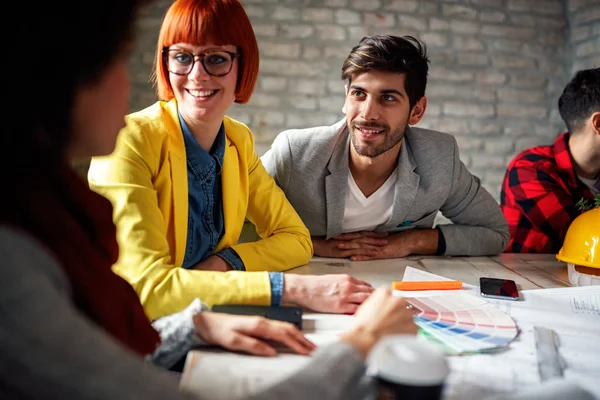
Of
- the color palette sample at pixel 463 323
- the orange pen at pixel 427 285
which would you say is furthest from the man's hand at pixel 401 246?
the color palette sample at pixel 463 323

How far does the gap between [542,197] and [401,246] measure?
0.95 metres

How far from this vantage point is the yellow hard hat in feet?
4.85

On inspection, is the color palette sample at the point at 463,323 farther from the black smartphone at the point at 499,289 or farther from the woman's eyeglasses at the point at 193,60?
the woman's eyeglasses at the point at 193,60

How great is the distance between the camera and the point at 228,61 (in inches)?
58.1

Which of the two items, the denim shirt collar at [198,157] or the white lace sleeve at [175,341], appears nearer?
the white lace sleeve at [175,341]

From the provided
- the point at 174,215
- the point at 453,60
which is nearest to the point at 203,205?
the point at 174,215

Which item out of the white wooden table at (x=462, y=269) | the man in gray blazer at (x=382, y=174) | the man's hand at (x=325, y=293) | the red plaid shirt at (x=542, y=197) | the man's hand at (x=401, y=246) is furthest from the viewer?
the red plaid shirt at (x=542, y=197)

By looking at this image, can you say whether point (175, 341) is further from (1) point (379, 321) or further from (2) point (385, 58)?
(2) point (385, 58)

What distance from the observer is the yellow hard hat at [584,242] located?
4.85 feet

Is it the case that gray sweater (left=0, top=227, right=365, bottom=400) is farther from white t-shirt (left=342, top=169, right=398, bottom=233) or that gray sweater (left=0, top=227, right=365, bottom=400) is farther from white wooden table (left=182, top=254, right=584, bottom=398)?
white t-shirt (left=342, top=169, right=398, bottom=233)

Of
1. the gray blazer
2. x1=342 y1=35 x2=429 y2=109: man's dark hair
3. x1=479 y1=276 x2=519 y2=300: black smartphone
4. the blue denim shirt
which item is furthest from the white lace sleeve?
x1=342 y1=35 x2=429 y2=109: man's dark hair

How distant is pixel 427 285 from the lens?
4.41 feet

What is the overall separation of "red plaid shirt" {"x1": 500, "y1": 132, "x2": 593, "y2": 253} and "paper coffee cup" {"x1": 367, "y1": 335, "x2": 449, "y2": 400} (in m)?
1.99

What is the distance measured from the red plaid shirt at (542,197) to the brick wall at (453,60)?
1.53 meters
